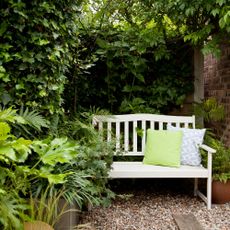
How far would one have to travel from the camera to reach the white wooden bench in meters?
3.02

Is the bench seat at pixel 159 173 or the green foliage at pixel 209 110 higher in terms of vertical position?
the green foliage at pixel 209 110

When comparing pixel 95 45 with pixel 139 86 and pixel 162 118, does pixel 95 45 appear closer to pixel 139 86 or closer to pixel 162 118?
pixel 139 86

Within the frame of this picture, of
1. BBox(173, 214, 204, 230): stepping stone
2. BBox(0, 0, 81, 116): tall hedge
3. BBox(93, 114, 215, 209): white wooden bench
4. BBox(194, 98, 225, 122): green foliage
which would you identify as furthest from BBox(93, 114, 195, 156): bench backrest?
BBox(0, 0, 81, 116): tall hedge

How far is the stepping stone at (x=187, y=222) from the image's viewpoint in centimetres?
258

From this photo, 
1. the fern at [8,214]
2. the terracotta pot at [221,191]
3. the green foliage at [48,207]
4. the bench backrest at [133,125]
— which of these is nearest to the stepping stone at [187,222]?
the terracotta pot at [221,191]

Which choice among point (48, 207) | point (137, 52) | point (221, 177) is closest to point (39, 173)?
point (48, 207)

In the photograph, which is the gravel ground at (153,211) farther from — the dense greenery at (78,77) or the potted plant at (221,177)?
the dense greenery at (78,77)

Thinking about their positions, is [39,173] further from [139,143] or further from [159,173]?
[139,143]

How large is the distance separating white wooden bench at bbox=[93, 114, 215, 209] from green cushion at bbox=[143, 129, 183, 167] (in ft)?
0.29

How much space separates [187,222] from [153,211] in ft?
1.34

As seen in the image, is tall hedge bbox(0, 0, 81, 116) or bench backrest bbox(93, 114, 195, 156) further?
bench backrest bbox(93, 114, 195, 156)

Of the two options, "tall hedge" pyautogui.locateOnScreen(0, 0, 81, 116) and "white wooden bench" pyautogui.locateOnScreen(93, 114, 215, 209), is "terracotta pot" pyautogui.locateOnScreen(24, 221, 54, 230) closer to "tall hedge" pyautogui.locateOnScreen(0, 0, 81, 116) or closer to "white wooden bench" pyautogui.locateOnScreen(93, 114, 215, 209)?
"tall hedge" pyautogui.locateOnScreen(0, 0, 81, 116)

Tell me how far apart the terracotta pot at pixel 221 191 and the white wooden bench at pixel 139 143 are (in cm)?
12

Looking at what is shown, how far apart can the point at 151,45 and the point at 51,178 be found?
2426 mm
